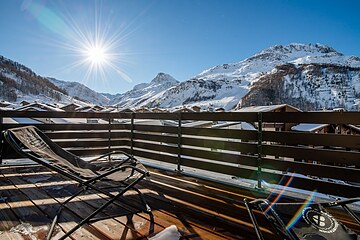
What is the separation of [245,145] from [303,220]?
5.56 ft

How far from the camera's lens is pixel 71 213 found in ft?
6.97

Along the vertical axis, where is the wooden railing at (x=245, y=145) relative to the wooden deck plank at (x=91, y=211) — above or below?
above

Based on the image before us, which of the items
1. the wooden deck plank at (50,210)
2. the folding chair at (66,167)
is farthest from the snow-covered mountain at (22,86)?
the folding chair at (66,167)

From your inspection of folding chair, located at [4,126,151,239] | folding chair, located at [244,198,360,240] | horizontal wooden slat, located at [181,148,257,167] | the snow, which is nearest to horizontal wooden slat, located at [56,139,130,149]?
horizontal wooden slat, located at [181,148,257,167]

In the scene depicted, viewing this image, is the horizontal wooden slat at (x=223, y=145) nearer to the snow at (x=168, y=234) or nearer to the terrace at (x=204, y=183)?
the terrace at (x=204, y=183)

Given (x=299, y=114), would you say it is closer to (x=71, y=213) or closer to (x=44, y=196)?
(x=71, y=213)

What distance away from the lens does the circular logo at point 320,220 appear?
1.30 m

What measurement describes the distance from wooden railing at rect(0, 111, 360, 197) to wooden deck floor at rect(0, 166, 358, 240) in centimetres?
39

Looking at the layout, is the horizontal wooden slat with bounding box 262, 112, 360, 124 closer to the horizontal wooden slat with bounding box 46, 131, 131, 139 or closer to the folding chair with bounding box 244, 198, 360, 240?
the folding chair with bounding box 244, 198, 360, 240

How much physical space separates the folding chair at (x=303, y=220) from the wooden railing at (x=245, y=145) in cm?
120

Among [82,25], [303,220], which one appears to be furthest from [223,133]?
[82,25]

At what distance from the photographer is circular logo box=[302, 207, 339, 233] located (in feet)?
4.26

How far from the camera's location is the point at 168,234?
1.74 meters

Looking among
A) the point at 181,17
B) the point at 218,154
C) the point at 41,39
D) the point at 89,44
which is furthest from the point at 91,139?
the point at 181,17
